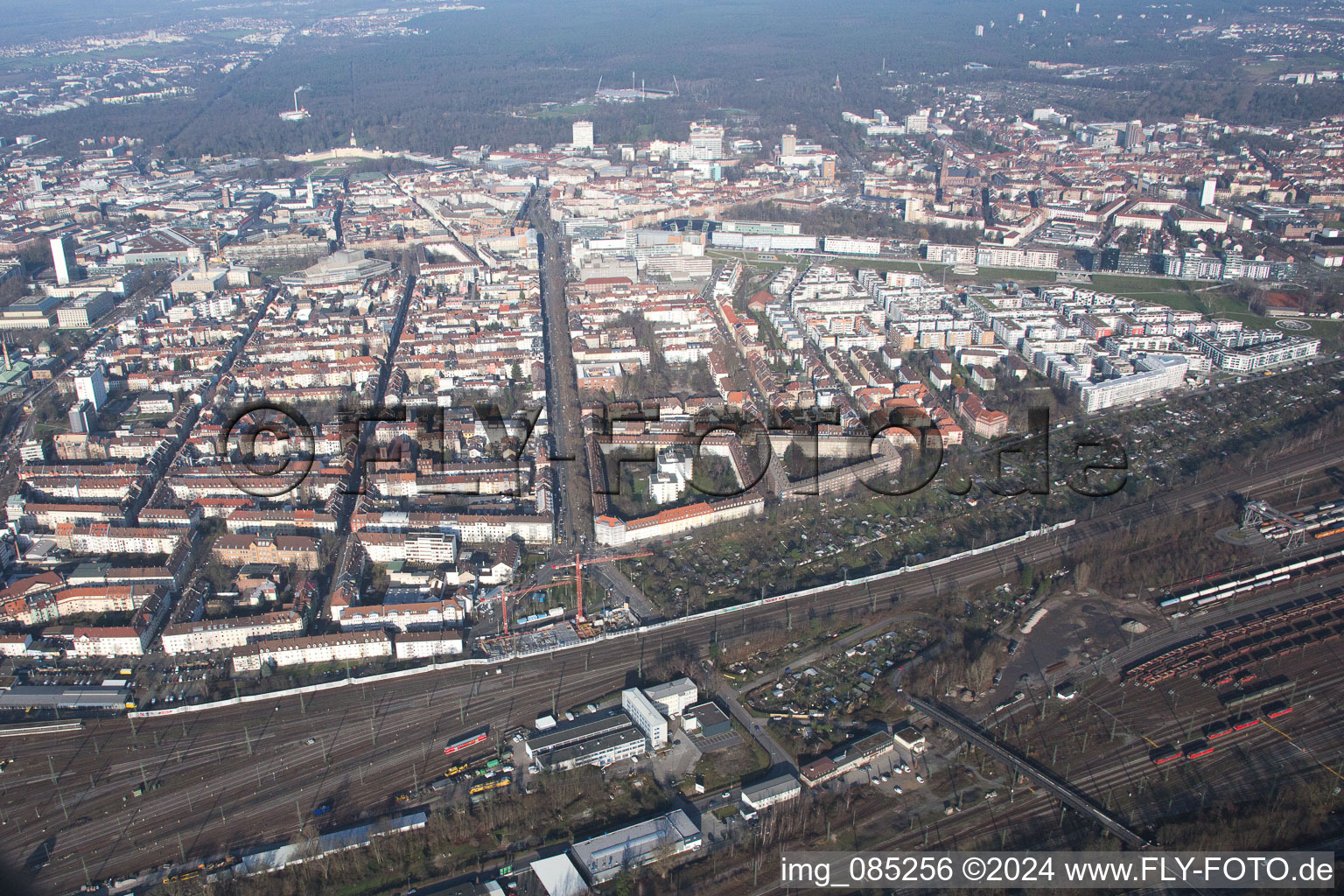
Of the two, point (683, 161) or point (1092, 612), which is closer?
point (1092, 612)

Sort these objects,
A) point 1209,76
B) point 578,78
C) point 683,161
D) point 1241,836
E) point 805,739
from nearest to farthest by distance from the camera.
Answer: point 1241,836 < point 805,739 < point 683,161 < point 1209,76 < point 578,78

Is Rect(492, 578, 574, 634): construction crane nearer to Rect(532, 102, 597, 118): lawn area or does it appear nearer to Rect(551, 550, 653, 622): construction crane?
Answer: Rect(551, 550, 653, 622): construction crane

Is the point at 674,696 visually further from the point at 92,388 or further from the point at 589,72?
the point at 589,72

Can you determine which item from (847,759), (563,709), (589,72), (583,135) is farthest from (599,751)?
(589,72)

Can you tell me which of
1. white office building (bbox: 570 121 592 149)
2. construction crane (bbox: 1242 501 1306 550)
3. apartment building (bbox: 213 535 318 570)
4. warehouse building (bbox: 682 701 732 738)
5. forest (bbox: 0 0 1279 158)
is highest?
forest (bbox: 0 0 1279 158)

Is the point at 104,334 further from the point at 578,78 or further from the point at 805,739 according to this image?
the point at 578,78

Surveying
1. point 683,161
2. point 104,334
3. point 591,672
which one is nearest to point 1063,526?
point 591,672

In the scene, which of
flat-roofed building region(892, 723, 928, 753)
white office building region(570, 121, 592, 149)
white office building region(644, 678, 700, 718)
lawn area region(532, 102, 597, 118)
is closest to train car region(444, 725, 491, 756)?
white office building region(644, 678, 700, 718)

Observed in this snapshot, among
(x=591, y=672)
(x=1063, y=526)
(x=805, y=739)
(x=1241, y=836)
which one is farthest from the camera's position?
(x=1063, y=526)
